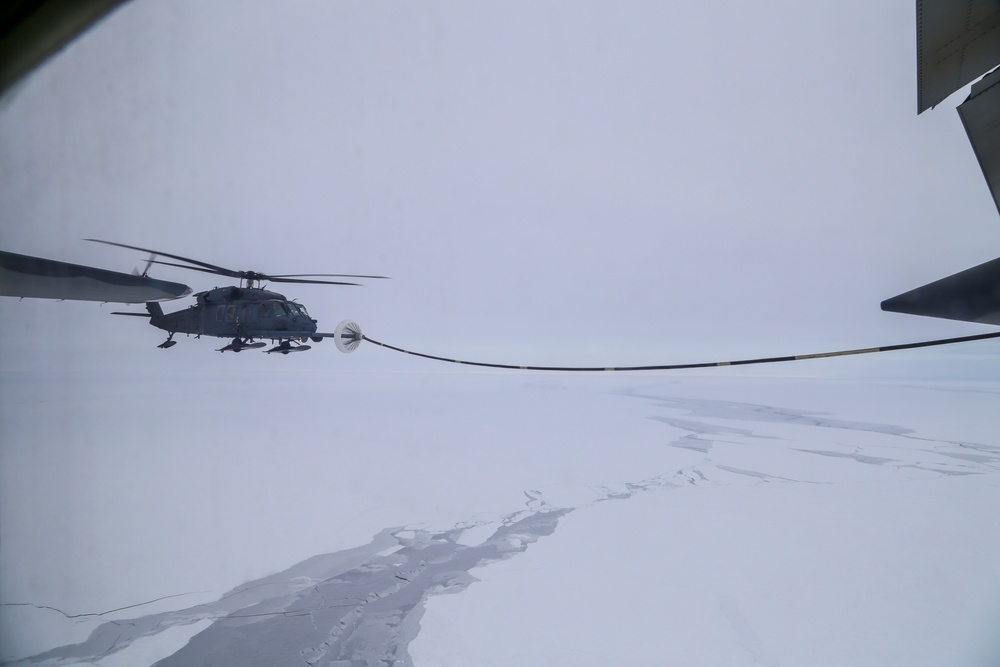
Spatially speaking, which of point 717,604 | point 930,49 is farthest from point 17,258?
point 717,604

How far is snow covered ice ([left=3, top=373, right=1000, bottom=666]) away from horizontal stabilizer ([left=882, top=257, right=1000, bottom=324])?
5.36 meters

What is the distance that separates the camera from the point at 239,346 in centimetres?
805

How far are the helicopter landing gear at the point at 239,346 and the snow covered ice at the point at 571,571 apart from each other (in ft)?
11.1

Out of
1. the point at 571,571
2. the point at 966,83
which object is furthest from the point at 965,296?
the point at 571,571

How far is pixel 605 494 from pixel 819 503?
6.47 metres

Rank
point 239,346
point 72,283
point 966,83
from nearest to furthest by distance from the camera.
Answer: point 72,283
point 966,83
point 239,346

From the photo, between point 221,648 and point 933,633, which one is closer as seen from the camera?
point 221,648

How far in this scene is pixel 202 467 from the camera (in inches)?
621

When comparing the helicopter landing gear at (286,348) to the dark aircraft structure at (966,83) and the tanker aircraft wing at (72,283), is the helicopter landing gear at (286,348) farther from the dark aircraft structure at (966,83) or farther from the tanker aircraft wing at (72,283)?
the dark aircraft structure at (966,83)

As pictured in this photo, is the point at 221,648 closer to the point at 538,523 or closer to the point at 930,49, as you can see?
the point at 538,523

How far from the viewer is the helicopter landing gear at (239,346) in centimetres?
787

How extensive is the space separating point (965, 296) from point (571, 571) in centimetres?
844

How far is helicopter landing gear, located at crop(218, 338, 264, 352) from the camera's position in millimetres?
7871

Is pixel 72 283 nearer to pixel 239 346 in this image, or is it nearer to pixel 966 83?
pixel 966 83
